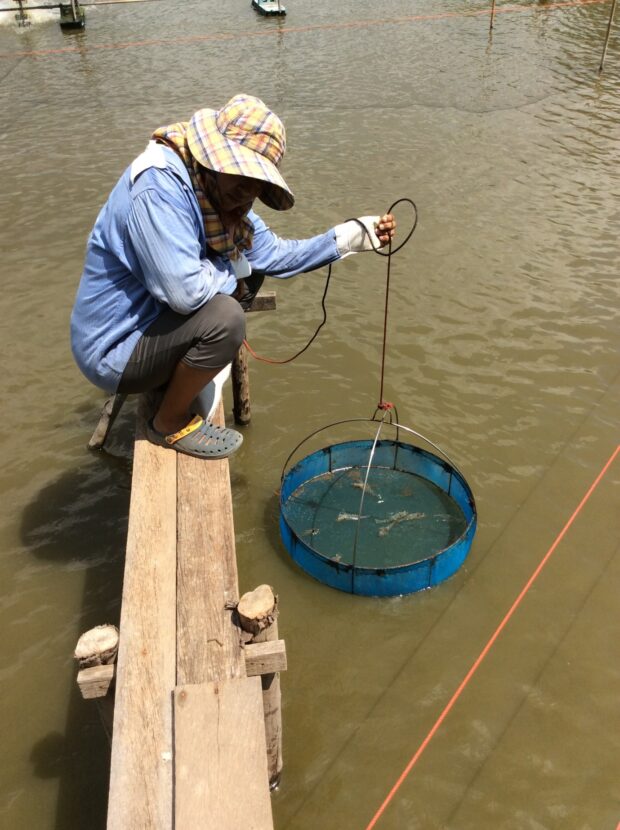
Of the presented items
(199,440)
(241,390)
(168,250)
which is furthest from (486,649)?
(168,250)

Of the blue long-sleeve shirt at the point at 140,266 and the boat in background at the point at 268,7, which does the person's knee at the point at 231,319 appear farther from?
the boat in background at the point at 268,7

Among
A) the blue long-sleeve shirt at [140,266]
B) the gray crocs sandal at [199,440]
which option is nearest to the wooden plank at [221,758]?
the gray crocs sandal at [199,440]

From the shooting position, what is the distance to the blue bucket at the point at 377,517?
3295mm

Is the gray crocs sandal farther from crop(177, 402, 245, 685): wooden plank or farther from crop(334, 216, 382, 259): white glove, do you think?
crop(334, 216, 382, 259): white glove

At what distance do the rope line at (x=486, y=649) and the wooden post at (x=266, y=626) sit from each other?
0.53m

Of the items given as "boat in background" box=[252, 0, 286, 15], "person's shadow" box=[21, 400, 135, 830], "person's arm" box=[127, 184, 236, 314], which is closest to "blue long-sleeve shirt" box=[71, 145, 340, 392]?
"person's arm" box=[127, 184, 236, 314]

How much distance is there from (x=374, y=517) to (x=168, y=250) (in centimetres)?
188

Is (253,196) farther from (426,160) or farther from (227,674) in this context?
(426,160)

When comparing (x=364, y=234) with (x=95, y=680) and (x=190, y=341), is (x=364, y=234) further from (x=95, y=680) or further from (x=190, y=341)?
(x=95, y=680)

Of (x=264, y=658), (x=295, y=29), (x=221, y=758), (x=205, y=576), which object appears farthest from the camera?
(x=295, y=29)

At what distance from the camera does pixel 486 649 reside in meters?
3.14

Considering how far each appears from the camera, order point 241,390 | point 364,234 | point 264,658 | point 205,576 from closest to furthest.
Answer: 1. point 264,658
2. point 205,576
3. point 364,234
4. point 241,390

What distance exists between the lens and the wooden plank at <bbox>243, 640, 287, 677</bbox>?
2.15m

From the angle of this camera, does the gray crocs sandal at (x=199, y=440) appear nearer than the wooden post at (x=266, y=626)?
No
